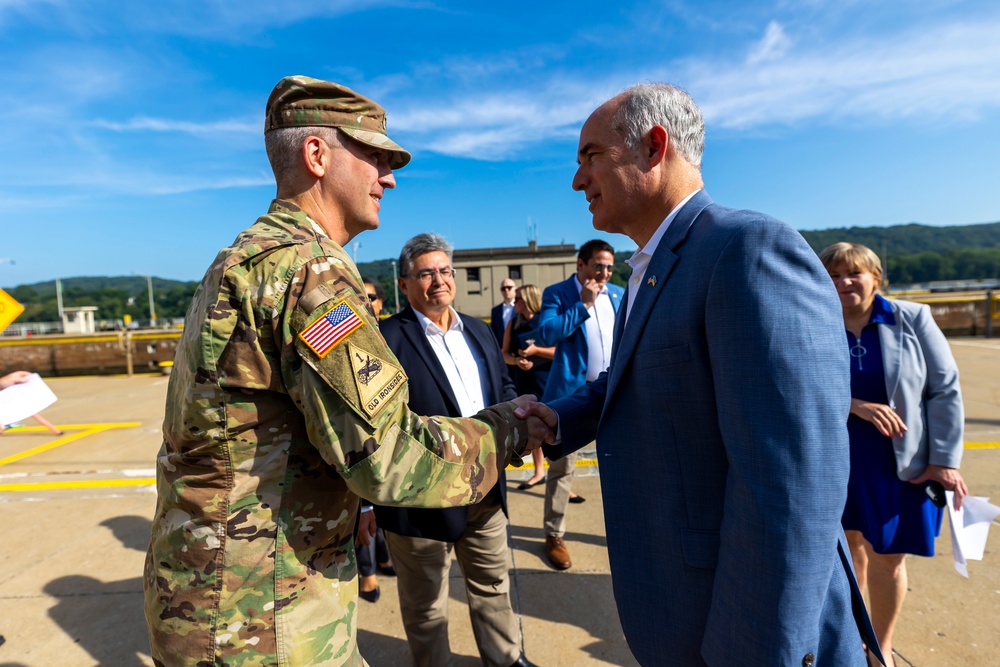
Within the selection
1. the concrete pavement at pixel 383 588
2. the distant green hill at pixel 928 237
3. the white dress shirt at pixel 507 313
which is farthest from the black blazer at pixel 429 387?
the distant green hill at pixel 928 237

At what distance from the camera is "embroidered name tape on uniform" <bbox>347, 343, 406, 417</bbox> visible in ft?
4.02

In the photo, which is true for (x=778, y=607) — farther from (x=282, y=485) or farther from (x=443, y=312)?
(x=443, y=312)

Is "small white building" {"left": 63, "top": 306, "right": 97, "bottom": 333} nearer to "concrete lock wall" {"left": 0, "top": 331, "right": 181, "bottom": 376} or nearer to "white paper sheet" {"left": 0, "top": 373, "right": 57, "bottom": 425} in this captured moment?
"concrete lock wall" {"left": 0, "top": 331, "right": 181, "bottom": 376}

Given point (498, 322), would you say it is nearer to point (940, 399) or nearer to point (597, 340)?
point (597, 340)

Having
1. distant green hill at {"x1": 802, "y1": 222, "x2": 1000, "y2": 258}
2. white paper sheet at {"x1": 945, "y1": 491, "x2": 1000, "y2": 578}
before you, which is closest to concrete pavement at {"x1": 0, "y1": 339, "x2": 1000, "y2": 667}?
white paper sheet at {"x1": 945, "y1": 491, "x2": 1000, "y2": 578}

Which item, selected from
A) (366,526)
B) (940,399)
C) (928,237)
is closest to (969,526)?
(940,399)

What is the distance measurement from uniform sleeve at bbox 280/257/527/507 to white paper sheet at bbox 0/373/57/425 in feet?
8.24

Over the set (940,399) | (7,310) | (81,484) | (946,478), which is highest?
(7,310)

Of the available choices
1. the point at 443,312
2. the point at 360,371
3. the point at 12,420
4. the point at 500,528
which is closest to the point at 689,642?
the point at 360,371

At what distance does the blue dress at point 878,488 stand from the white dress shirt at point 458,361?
187 centimetres

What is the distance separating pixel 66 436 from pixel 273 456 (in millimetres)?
8282

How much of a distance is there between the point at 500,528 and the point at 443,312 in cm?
119

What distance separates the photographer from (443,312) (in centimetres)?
299

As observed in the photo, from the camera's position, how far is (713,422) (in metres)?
1.29
